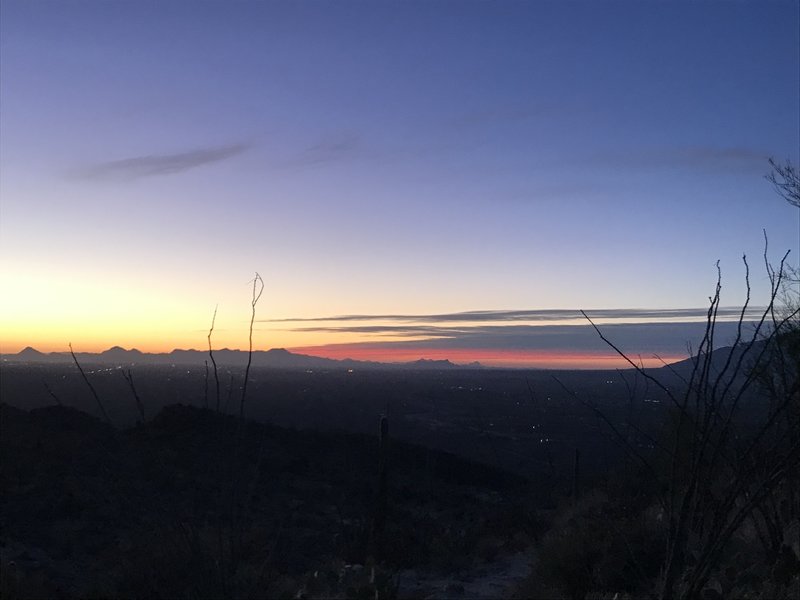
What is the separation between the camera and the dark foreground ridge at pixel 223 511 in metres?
4.42

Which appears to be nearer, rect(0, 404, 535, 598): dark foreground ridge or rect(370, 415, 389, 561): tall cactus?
rect(0, 404, 535, 598): dark foreground ridge

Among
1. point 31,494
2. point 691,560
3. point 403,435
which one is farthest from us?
point 403,435

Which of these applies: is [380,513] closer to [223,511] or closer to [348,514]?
[348,514]

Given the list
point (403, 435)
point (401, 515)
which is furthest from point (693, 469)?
point (403, 435)

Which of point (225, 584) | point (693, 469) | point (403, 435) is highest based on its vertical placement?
point (693, 469)

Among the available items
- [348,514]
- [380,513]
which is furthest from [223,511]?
[348,514]

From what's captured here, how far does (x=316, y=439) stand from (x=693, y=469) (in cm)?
2668

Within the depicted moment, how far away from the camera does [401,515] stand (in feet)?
59.6

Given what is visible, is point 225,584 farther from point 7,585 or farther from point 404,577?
point 404,577

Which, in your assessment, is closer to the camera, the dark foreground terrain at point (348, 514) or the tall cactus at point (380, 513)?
the dark foreground terrain at point (348, 514)

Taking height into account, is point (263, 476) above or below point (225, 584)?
below

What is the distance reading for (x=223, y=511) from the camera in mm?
4398

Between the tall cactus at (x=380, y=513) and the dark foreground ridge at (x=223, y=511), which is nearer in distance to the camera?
the dark foreground ridge at (x=223, y=511)

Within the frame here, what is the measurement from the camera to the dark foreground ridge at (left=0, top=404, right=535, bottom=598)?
442cm
